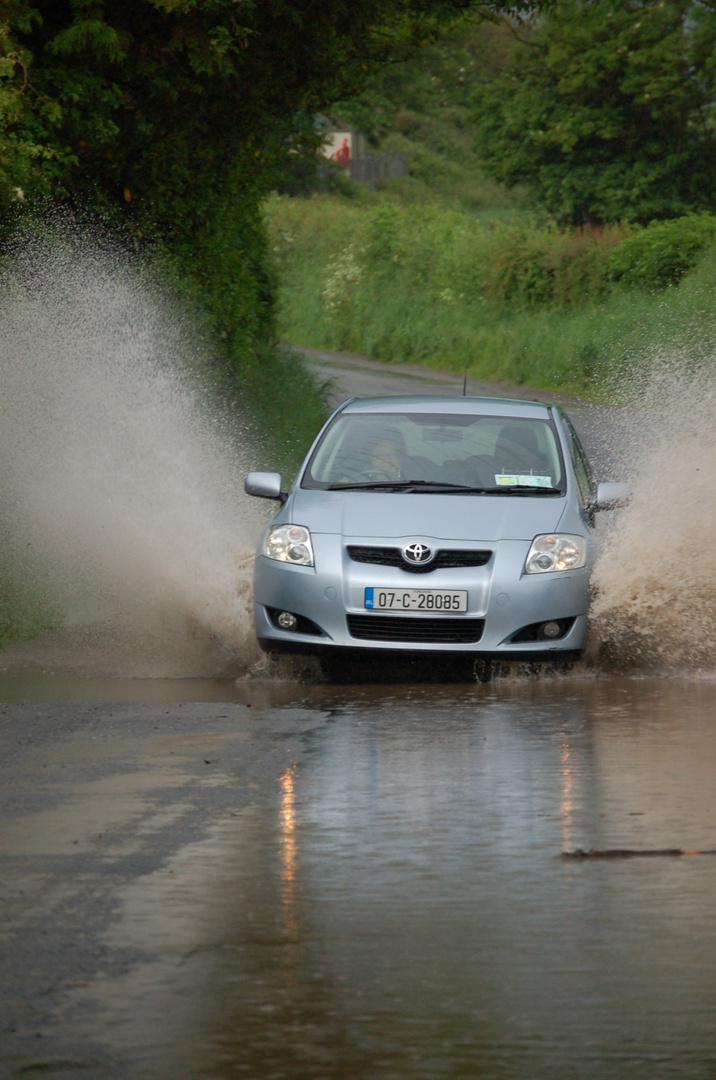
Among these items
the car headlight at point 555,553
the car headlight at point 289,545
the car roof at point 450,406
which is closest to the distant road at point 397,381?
the car roof at point 450,406

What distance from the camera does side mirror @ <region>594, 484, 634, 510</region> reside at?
10.7 m

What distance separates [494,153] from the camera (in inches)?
2304

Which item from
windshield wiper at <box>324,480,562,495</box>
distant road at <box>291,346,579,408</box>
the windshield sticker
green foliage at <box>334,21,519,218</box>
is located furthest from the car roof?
green foliage at <box>334,21,519,218</box>

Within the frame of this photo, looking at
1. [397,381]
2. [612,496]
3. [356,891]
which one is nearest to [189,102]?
[612,496]

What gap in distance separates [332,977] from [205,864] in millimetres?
1245

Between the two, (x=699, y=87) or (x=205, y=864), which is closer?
(x=205, y=864)

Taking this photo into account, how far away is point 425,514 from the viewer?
10.3m

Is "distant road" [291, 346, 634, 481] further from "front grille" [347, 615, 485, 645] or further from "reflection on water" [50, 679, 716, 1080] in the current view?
"reflection on water" [50, 679, 716, 1080]

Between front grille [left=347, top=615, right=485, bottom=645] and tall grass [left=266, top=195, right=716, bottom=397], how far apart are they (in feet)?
78.4

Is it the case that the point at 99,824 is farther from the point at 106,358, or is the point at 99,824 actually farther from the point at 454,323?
the point at 454,323

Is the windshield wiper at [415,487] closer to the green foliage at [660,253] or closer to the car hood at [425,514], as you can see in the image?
the car hood at [425,514]

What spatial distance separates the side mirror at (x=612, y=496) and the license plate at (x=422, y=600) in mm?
1248

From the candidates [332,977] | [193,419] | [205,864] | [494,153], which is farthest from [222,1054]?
[494,153]

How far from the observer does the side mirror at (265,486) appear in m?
11.0
